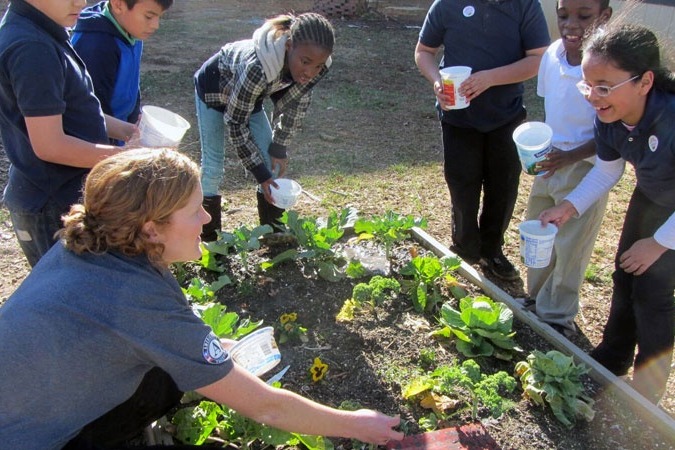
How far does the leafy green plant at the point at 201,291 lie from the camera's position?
8.86 ft

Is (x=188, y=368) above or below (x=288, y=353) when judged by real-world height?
above

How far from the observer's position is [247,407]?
1.67m

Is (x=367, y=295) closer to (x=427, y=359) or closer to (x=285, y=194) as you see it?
(x=427, y=359)

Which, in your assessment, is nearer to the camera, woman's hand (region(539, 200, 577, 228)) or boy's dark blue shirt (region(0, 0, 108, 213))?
boy's dark blue shirt (region(0, 0, 108, 213))

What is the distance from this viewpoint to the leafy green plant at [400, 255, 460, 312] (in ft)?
9.57

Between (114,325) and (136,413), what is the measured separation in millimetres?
587

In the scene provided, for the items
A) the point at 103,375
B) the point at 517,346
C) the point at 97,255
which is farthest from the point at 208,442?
the point at 517,346

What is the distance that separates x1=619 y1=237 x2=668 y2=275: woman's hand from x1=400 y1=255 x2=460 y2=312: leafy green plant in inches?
32.0

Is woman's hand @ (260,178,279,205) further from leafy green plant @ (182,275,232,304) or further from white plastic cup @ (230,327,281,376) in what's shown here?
white plastic cup @ (230,327,281,376)

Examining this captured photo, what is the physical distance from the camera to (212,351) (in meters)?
1.62

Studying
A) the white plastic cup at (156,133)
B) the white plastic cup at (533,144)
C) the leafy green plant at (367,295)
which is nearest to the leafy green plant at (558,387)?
the leafy green plant at (367,295)

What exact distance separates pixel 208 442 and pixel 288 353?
0.55 m

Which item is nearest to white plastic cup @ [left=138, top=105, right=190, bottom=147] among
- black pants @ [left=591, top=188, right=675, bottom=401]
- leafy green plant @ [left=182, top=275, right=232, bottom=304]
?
leafy green plant @ [left=182, top=275, right=232, bottom=304]

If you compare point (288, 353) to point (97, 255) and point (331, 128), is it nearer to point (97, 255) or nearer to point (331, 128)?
point (97, 255)
